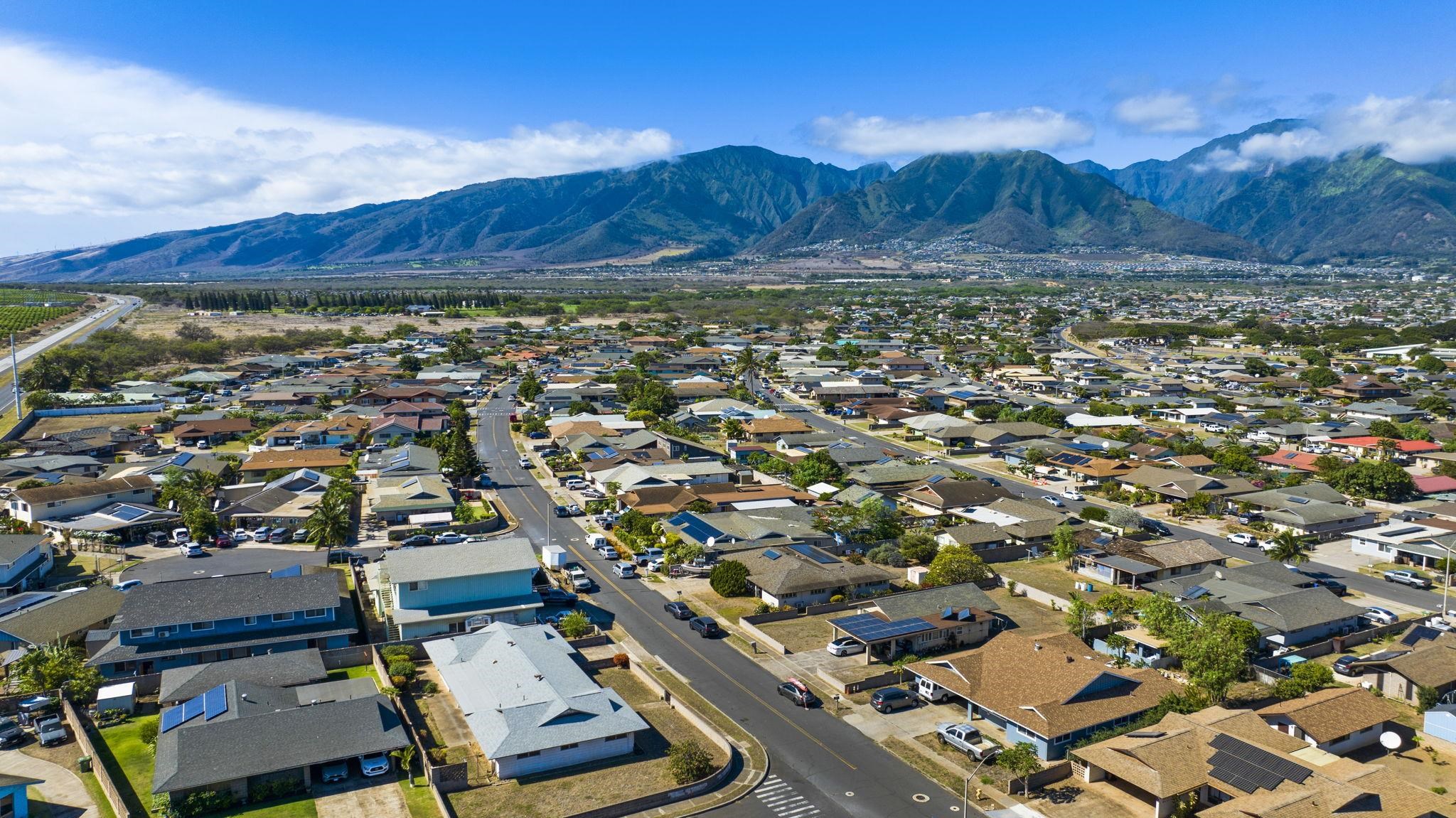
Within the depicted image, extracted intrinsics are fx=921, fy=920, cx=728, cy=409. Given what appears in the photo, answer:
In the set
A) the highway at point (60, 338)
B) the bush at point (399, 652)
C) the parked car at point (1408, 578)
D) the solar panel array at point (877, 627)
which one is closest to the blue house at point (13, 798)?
the bush at point (399, 652)

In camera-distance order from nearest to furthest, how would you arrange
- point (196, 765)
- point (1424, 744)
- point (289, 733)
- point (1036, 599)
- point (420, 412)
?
point (196, 765), point (289, 733), point (1424, 744), point (1036, 599), point (420, 412)

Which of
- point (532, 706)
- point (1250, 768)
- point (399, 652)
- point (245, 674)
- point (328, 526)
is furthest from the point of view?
point (328, 526)

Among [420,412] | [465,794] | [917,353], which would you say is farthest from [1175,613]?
[917,353]

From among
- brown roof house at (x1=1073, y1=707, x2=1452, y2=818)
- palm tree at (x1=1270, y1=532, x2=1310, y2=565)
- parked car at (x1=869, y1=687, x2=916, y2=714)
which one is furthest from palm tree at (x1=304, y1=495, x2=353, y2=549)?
palm tree at (x1=1270, y1=532, x2=1310, y2=565)

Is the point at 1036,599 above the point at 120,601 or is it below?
below

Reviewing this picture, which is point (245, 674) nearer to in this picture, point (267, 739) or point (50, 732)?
point (50, 732)

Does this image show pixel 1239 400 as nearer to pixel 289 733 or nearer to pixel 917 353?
pixel 917 353

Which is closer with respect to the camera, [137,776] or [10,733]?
[137,776]

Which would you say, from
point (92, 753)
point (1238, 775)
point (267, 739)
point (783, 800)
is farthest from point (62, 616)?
point (1238, 775)
